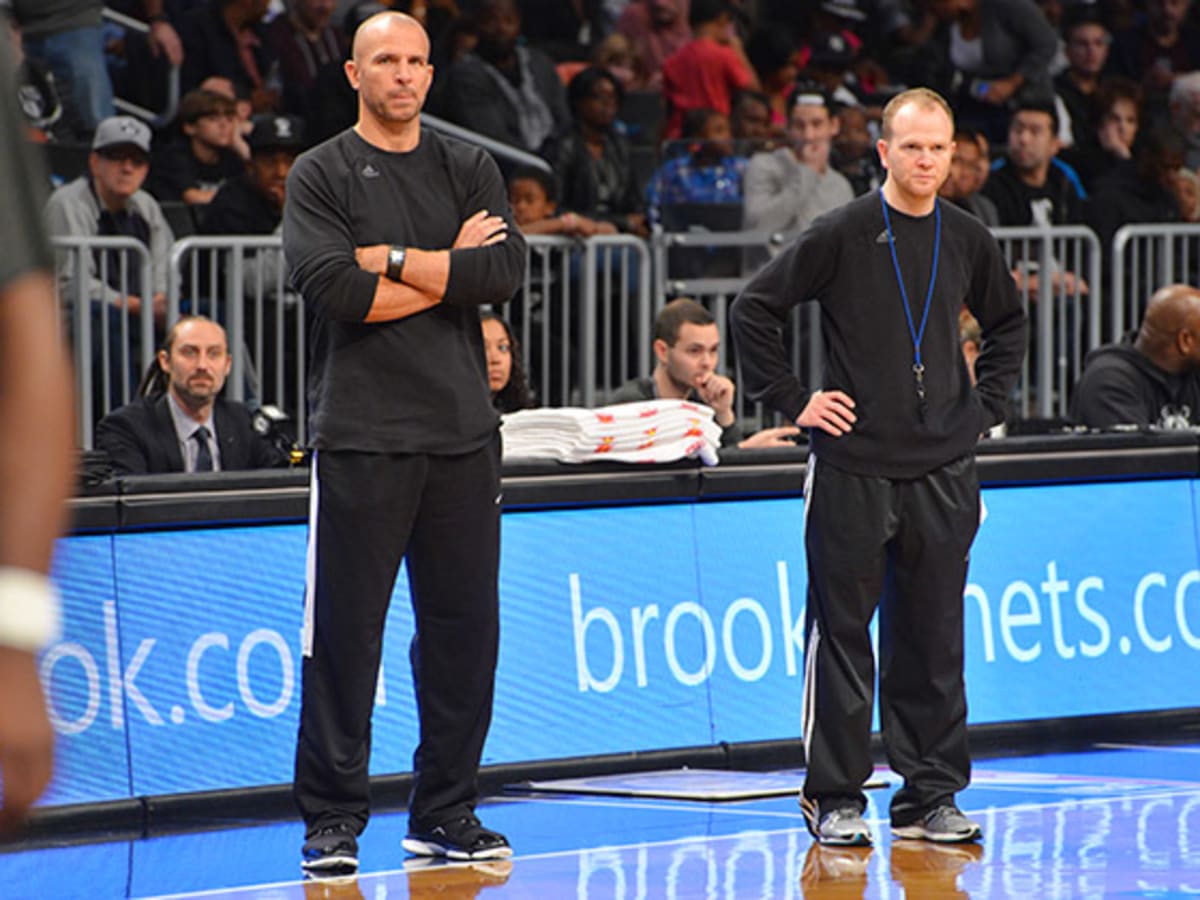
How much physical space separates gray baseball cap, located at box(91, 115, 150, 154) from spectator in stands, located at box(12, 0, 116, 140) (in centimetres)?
133

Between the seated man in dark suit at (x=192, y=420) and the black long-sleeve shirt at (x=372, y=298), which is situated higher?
the black long-sleeve shirt at (x=372, y=298)

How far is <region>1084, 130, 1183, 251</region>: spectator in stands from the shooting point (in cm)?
1394

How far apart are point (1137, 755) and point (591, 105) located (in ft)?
20.2

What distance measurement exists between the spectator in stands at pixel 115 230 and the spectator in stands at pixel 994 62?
7.21 m

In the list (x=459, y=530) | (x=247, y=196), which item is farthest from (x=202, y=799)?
(x=247, y=196)

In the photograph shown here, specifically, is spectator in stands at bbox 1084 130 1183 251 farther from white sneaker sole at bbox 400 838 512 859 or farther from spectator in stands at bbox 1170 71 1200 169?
white sneaker sole at bbox 400 838 512 859

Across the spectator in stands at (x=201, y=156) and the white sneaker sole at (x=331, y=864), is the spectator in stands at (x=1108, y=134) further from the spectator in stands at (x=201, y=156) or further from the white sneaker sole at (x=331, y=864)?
the white sneaker sole at (x=331, y=864)

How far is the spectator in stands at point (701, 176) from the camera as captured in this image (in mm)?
12641

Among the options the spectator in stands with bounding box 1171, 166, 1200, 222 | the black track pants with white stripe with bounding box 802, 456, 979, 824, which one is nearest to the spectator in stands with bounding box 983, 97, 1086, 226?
the spectator in stands with bounding box 1171, 166, 1200, 222

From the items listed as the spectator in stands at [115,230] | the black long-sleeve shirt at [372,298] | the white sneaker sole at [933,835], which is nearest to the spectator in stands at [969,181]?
the spectator in stands at [115,230]

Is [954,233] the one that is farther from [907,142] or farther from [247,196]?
[247,196]

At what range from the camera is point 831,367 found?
7.36m

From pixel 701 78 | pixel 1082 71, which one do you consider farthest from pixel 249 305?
pixel 1082 71

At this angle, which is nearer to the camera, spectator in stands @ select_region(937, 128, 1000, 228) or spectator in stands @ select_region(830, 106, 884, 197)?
spectator in stands @ select_region(937, 128, 1000, 228)
